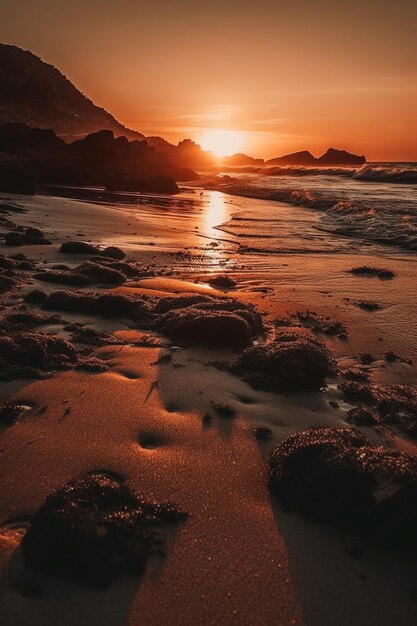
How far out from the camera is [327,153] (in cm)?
11631

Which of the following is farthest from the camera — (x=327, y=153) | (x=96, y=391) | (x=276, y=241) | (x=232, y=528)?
(x=327, y=153)

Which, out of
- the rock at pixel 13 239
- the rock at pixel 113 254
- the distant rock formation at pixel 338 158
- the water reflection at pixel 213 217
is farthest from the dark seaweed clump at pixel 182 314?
the distant rock formation at pixel 338 158

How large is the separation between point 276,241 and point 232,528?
957cm

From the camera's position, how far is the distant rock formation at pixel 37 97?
9638 cm

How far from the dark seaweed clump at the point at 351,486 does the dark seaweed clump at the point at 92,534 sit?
2.10 ft

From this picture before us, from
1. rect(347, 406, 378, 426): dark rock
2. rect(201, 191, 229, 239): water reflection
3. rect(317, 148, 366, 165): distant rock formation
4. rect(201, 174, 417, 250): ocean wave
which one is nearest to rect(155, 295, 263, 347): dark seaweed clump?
rect(347, 406, 378, 426): dark rock

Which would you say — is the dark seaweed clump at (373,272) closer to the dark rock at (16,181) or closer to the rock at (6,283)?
the rock at (6,283)

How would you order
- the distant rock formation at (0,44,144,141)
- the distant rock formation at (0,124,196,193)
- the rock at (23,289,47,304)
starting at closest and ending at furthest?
the rock at (23,289,47,304) < the distant rock formation at (0,124,196,193) < the distant rock formation at (0,44,144,141)

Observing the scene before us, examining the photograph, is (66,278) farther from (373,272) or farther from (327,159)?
(327,159)

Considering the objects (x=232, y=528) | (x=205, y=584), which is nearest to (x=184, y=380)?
(x=232, y=528)

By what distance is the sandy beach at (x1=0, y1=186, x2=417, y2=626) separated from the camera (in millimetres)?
1845

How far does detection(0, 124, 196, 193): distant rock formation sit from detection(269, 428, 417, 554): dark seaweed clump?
18.9m

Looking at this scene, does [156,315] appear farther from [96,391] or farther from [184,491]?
[184,491]

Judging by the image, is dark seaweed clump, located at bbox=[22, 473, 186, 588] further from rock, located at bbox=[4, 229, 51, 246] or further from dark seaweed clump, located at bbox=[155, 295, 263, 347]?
rock, located at bbox=[4, 229, 51, 246]
